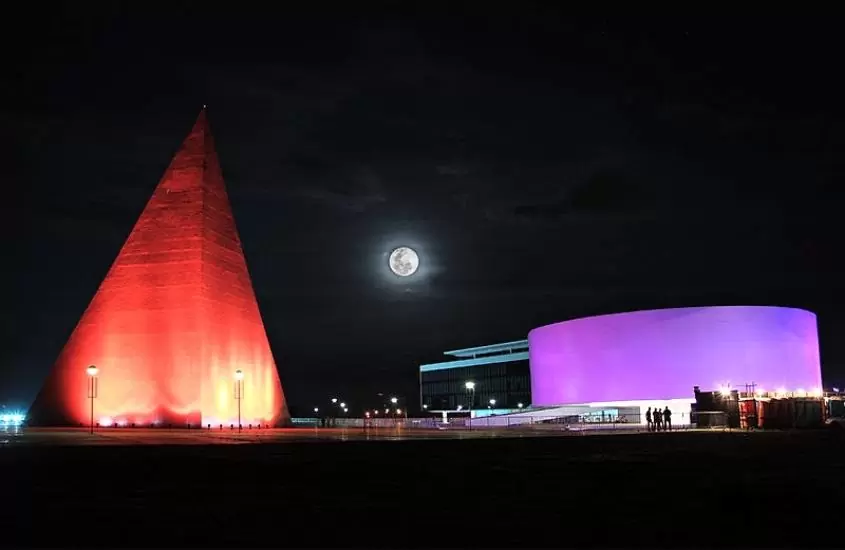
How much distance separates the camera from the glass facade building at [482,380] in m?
123

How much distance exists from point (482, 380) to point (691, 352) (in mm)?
57972

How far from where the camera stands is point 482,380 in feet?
429

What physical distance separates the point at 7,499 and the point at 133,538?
3842 mm

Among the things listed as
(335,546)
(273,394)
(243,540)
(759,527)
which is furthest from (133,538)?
(273,394)

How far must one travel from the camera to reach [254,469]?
50.4 ft

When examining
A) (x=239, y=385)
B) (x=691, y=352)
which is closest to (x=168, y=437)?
(x=239, y=385)

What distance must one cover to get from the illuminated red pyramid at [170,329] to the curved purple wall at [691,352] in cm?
4775

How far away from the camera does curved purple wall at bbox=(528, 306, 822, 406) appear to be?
75.2m

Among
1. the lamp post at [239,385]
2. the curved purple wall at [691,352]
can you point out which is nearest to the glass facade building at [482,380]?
the curved purple wall at [691,352]

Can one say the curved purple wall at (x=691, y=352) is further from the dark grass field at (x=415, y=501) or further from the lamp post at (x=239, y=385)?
the dark grass field at (x=415, y=501)

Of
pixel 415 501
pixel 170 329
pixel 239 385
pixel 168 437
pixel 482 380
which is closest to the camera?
pixel 415 501

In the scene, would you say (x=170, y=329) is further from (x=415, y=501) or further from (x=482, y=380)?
(x=482, y=380)

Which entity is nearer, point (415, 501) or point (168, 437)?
point (415, 501)

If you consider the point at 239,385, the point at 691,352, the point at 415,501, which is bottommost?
the point at 415,501
